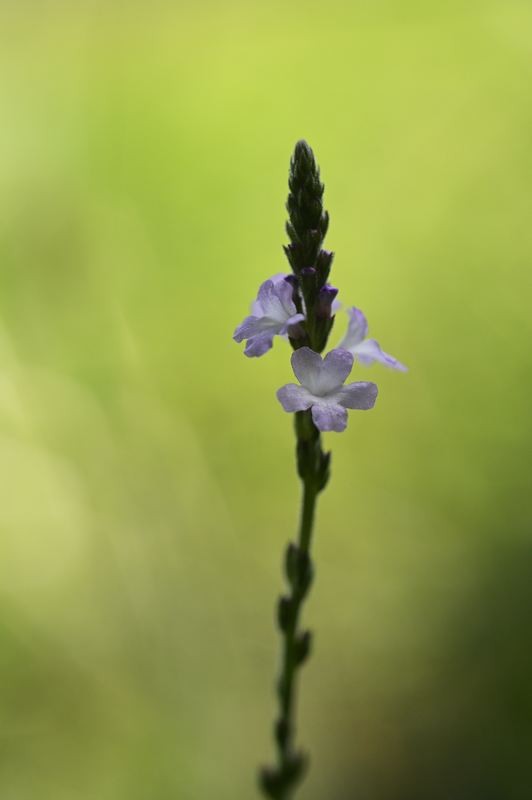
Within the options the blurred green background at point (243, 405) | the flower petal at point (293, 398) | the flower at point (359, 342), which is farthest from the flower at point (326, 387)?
the blurred green background at point (243, 405)

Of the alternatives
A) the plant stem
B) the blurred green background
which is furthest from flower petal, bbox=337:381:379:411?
the blurred green background

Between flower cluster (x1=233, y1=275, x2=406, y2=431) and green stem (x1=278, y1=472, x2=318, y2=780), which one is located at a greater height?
flower cluster (x1=233, y1=275, x2=406, y2=431)

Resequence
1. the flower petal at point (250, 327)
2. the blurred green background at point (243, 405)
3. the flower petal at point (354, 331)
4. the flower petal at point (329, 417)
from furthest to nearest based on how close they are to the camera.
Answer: the blurred green background at point (243, 405), the flower petal at point (354, 331), the flower petal at point (250, 327), the flower petal at point (329, 417)

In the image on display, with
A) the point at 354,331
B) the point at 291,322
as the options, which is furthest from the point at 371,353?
the point at 291,322

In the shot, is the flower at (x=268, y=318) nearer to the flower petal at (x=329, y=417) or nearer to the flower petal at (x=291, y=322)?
the flower petal at (x=291, y=322)

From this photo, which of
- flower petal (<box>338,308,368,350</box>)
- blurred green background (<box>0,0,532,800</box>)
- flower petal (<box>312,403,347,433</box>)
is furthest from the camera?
blurred green background (<box>0,0,532,800</box>)

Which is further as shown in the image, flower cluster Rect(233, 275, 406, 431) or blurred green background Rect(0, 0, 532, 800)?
blurred green background Rect(0, 0, 532, 800)

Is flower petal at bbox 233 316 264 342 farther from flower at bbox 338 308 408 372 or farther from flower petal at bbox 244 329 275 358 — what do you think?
flower at bbox 338 308 408 372
